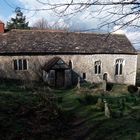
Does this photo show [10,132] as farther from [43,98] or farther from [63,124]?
[43,98]

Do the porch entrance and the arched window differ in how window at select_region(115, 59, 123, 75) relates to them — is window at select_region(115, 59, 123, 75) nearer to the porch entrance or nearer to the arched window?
the arched window

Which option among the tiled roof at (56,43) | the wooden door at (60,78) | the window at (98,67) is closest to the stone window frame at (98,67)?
the window at (98,67)

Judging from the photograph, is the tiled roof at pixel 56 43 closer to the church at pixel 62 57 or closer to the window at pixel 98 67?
the church at pixel 62 57

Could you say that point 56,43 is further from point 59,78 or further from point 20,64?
point 20,64

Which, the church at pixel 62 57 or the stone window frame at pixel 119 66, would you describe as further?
the stone window frame at pixel 119 66

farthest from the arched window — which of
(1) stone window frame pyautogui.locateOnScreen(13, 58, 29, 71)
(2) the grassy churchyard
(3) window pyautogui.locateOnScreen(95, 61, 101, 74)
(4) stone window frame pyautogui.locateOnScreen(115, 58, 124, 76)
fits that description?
(2) the grassy churchyard

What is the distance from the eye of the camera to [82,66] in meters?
31.5

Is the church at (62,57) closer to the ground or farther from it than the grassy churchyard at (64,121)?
farther from it

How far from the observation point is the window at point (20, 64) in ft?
93.6

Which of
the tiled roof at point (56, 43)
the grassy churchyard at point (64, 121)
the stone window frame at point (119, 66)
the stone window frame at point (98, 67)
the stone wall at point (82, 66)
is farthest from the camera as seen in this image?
the stone window frame at point (119, 66)

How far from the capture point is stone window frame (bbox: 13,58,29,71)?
2851 cm

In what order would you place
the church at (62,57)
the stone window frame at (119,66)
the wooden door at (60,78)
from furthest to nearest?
the stone window frame at (119,66) → the wooden door at (60,78) → the church at (62,57)

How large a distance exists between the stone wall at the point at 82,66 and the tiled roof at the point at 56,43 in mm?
670

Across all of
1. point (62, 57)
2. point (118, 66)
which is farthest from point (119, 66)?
point (62, 57)
